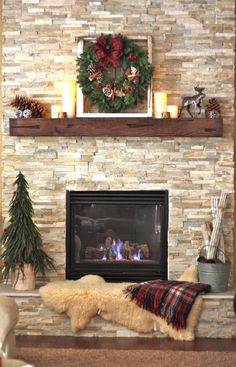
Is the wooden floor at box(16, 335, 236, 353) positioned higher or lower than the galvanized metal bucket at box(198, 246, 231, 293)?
lower

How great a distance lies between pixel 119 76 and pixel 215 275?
173 cm

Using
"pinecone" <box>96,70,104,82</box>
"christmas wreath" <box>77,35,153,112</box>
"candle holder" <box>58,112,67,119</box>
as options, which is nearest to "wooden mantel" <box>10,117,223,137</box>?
"candle holder" <box>58,112,67,119</box>

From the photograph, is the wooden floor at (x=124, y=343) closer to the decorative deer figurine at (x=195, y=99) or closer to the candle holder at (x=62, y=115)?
the candle holder at (x=62, y=115)

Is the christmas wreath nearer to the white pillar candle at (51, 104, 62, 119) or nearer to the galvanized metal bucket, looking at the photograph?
the white pillar candle at (51, 104, 62, 119)

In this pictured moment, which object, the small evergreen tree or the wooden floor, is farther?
the small evergreen tree

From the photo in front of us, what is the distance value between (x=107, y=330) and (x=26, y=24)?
2508 mm

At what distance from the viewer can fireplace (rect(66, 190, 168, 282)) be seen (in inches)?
243

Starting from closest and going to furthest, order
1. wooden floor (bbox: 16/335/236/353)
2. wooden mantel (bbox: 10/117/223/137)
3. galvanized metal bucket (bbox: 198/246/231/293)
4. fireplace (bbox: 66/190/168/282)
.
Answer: wooden floor (bbox: 16/335/236/353) < galvanized metal bucket (bbox: 198/246/231/293) < wooden mantel (bbox: 10/117/223/137) < fireplace (bbox: 66/190/168/282)

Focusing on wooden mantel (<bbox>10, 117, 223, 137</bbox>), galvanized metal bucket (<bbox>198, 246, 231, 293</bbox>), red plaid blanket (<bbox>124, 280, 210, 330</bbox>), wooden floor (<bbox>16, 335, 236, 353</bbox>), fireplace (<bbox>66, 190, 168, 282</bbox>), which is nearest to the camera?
wooden floor (<bbox>16, 335, 236, 353</bbox>)

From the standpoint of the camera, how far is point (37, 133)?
19.8ft

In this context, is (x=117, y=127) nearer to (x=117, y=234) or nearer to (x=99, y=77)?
(x=99, y=77)

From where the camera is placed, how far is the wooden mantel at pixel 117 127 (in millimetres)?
5957

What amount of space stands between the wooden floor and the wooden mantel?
1.58 metres

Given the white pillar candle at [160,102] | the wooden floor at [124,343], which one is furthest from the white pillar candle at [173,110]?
the wooden floor at [124,343]
